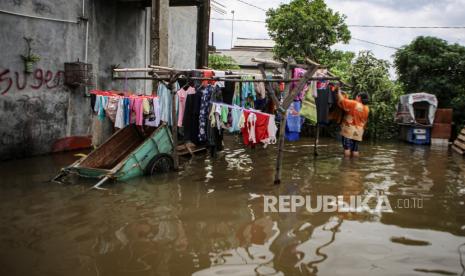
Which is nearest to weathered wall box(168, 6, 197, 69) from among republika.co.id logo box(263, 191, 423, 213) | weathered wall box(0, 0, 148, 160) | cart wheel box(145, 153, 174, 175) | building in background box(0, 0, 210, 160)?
building in background box(0, 0, 210, 160)

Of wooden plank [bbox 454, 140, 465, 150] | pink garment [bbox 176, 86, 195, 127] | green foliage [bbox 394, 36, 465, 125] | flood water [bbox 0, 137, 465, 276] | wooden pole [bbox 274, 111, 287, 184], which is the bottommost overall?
flood water [bbox 0, 137, 465, 276]

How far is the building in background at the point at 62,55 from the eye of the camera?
9.80 meters

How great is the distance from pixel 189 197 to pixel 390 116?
490 inches

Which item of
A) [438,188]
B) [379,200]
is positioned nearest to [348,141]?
[438,188]

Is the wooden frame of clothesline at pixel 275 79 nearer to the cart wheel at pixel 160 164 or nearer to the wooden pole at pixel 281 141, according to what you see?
the wooden pole at pixel 281 141

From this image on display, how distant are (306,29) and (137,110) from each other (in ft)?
46.2

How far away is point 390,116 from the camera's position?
17141mm

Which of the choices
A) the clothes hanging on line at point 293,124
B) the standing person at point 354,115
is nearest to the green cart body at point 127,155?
the clothes hanging on line at point 293,124

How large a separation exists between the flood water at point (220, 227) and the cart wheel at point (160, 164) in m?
0.22

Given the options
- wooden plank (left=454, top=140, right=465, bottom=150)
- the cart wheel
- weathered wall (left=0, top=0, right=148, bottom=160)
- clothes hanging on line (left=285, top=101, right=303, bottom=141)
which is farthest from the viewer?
wooden plank (left=454, top=140, right=465, bottom=150)

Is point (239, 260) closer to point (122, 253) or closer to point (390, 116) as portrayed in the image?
point (122, 253)

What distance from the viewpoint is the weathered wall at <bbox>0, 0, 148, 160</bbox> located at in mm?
9742

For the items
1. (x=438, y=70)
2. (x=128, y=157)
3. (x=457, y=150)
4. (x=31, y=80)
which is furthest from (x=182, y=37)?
(x=438, y=70)

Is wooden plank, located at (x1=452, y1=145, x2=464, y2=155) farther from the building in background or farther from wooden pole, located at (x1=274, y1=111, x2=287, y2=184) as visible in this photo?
the building in background
